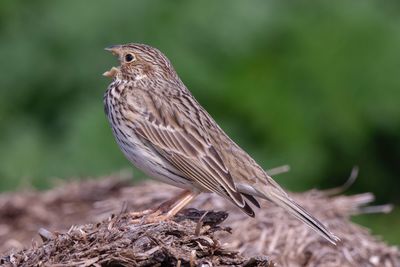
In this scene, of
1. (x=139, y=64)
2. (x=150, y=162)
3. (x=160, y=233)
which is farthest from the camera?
(x=139, y=64)

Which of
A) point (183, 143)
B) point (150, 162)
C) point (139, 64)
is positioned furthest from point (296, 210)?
point (139, 64)

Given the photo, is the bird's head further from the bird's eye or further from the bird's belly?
the bird's belly

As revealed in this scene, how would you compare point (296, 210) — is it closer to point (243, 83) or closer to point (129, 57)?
point (129, 57)

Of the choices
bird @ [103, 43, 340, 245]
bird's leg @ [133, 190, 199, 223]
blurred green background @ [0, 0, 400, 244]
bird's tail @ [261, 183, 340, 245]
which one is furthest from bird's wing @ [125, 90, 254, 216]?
blurred green background @ [0, 0, 400, 244]

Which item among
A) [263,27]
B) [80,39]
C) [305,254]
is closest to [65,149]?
[80,39]

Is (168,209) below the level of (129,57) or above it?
below

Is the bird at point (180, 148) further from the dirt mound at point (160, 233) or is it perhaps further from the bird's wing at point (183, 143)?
the dirt mound at point (160, 233)
